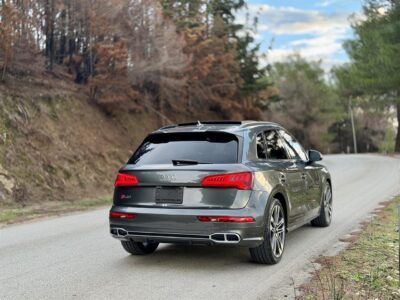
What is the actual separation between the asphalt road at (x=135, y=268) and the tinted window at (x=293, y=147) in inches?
52.7

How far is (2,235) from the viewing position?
29.1 feet

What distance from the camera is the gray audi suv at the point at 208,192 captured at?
5840mm

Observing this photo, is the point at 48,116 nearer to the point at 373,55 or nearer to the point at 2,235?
the point at 2,235

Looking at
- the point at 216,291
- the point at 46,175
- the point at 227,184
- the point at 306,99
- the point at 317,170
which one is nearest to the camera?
the point at 216,291

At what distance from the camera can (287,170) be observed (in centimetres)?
706

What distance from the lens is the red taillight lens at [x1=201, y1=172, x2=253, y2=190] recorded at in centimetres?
584

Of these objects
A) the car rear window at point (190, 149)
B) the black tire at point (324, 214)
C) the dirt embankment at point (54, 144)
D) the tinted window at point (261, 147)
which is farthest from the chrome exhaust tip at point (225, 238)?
the dirt embankment at point (54, 144)

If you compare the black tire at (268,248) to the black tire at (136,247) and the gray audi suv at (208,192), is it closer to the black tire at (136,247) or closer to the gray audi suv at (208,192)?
the gray audi suv at (208,192)

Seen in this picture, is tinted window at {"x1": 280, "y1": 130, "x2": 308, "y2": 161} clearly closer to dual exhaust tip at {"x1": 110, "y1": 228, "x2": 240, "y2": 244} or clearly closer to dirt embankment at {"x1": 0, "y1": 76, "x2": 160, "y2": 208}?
dual exhaust tip at {"x1": 110, "y1": 228, "x2": 240, "y2": 244}

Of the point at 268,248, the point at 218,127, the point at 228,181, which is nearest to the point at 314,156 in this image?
the point at 218,127

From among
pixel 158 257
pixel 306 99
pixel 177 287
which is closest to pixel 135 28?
pixel 158 257

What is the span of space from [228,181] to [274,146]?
1552 mm

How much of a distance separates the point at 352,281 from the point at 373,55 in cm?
3003

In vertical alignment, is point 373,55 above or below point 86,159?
above
